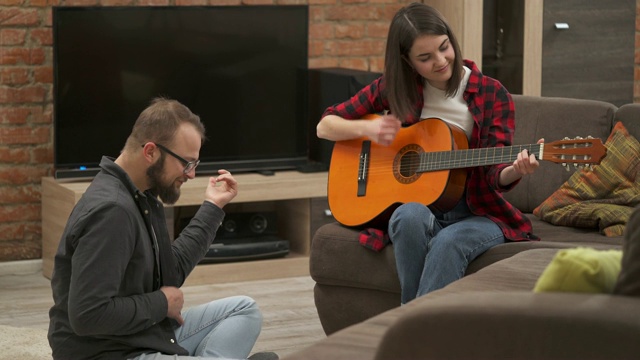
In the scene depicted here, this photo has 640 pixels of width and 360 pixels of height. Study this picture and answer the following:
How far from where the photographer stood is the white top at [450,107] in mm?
3496

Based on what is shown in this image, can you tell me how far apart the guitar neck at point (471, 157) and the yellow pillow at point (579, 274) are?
1357 mm

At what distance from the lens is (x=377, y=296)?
11.6ft

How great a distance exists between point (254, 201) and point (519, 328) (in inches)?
133

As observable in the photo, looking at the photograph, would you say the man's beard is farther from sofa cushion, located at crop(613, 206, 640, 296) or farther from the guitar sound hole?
sofa cushion, located at crop(613, 206, 640, 296)

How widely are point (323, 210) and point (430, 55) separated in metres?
1.70

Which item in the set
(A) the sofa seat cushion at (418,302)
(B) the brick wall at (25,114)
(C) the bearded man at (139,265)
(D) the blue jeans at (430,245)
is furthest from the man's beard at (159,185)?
(B) the brick wall at (25,114)

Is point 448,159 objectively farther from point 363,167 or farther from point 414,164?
point 363,167

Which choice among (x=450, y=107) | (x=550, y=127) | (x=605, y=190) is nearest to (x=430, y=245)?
(x=450, y=107)

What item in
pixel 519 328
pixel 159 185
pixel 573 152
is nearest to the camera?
pixel 519 328

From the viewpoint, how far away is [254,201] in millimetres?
5125

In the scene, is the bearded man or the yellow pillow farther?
the bearded man

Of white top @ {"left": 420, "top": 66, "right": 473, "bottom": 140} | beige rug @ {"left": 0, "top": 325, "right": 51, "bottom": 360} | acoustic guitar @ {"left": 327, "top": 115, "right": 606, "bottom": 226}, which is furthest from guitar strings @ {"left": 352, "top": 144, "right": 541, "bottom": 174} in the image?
beige rug @ {"left": 0, "top": 325, "right": 51, "bottom": 360}

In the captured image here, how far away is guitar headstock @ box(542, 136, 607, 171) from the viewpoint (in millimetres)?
3223

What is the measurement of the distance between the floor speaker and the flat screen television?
0.31ft
